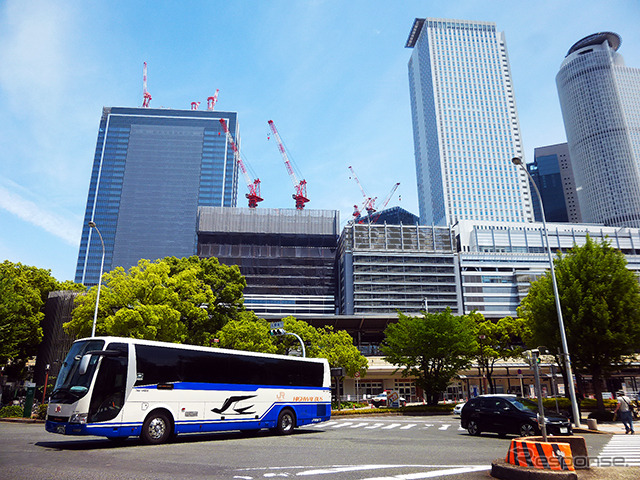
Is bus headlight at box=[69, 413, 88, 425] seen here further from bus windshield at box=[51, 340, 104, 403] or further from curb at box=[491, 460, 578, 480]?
curb at box=[491, 460, 578, 480]

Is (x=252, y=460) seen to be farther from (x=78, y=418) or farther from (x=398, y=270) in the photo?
(x=398, y=270)

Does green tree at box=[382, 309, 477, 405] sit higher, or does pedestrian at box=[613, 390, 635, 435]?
green tree at box=[382, 309, 477, 405]

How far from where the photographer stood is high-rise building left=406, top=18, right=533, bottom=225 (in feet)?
576

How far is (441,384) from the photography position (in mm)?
37312

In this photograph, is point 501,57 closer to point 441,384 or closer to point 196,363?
point 441,384

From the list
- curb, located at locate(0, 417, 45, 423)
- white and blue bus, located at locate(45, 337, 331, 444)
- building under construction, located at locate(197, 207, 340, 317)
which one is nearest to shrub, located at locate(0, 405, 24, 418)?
curb, located at locate(0, 417, 45, 423)

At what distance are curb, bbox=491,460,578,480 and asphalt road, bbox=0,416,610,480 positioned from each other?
43cm

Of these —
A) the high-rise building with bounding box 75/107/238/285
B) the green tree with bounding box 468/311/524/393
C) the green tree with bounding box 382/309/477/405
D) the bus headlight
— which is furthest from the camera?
the high-rise building with bounding box 75/107/238/285

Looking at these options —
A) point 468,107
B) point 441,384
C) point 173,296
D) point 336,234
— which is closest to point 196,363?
point 173,296

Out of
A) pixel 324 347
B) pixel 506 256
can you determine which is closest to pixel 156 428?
pixel 324 347

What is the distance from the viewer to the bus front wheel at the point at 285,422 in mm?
18453

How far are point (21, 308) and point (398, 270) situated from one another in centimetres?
11310

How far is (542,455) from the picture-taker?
326 inches

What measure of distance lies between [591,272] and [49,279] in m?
55.3
